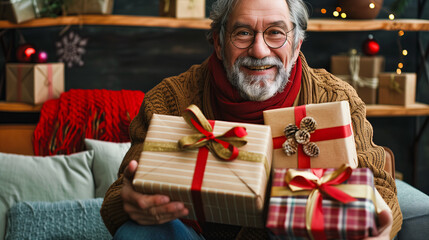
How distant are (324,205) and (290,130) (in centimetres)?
24

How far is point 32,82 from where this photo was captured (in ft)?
7.48

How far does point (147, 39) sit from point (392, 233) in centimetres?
181

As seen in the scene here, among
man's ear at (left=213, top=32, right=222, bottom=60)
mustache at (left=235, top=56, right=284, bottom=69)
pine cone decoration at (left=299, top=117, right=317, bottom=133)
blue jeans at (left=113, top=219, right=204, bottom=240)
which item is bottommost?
blue jeans at (left=113, top=219, right=204, bottom=240)

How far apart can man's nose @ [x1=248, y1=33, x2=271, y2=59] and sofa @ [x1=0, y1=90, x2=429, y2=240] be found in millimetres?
641

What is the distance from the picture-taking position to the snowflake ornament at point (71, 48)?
258 centimetres

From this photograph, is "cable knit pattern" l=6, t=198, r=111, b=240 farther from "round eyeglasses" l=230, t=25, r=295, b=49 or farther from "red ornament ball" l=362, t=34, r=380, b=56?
"red ornament ball" l=362, t=34, r=380, b=56

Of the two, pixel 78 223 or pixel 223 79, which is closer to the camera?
pixel 223 79

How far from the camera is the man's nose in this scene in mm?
1419

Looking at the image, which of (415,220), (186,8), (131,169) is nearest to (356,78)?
(186,8)

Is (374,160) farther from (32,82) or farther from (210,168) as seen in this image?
(32,82)

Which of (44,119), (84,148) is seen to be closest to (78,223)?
(84,148)

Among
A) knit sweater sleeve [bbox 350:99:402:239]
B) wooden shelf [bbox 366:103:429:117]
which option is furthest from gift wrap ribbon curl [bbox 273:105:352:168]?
wooden shelf [bbox 366:103:429:117]

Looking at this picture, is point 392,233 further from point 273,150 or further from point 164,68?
point 164,68

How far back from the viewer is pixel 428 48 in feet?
8.95
